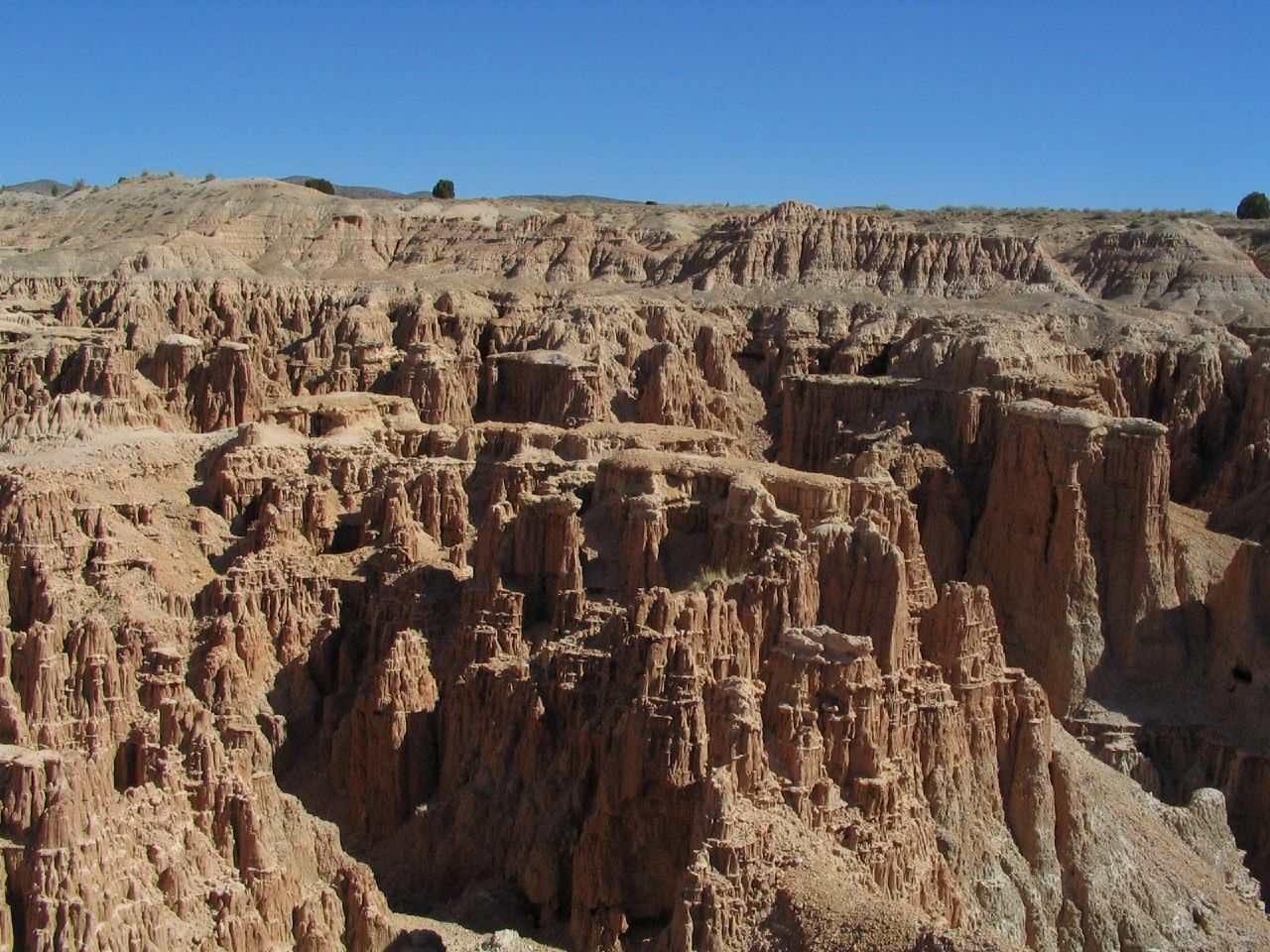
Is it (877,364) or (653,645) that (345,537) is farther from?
(877,364)

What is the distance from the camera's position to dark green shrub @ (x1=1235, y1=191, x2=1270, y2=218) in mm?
103250

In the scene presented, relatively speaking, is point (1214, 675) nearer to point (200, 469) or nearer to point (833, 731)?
point (833, 731)

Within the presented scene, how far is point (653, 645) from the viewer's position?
2958 centimetres

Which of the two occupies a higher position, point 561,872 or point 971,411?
point 971,411

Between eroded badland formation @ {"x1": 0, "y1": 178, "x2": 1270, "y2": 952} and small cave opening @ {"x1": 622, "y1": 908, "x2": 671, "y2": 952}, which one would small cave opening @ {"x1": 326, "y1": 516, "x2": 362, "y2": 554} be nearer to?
eroded badland formation @ {"x1": 0, "y1": 178, "x2": 1270, "y2": 952}

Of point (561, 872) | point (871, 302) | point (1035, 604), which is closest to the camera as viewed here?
point (561, 872)

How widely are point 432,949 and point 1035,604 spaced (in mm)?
25942

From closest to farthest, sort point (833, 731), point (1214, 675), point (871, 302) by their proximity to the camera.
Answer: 1. point (833, 731)
2. point (1214, 675)
3. point (871, 302)

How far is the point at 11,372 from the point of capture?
70.2 m

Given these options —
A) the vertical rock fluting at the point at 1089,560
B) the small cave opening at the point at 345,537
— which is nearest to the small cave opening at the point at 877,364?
the vertical rock fluting at the point at 1089,560

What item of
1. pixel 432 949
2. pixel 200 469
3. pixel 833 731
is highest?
pixel 200 469

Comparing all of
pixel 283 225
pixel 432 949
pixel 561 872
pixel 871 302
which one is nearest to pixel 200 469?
pixel 561 872

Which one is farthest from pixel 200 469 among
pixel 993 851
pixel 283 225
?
pixel 283 225

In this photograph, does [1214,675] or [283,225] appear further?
[283,225]
